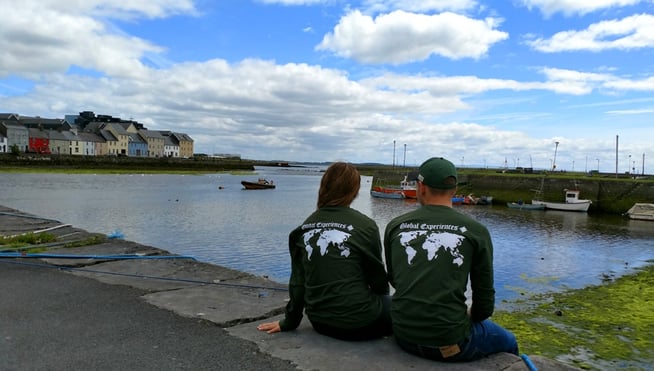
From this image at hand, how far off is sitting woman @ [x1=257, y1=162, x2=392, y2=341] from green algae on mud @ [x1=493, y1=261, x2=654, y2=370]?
570cm

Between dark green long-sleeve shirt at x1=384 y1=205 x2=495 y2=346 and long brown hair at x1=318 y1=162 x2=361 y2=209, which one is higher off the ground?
long brown hair at x1=318 y1=162 x2=361 y2=209

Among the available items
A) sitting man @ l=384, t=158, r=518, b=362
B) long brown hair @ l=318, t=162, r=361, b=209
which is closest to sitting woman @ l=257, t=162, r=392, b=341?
long brown hair @ l=318, t=162, r=361, b=209

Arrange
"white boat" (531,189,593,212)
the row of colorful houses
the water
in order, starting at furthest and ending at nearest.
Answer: the row of colorful houses < "white boat" (531,189,593,212) < the water

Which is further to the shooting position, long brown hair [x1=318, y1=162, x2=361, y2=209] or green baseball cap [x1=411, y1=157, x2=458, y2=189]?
long brown hair [x1=318, y1=162, x2=361, y2=209]

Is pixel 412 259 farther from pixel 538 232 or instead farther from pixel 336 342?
pixel 538 232

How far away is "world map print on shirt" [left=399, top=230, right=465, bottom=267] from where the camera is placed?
3633 mm

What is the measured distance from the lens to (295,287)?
4.45 m

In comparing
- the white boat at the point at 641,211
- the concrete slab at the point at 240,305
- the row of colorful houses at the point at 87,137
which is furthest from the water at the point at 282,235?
the row of colorful houses at the point at 87,137

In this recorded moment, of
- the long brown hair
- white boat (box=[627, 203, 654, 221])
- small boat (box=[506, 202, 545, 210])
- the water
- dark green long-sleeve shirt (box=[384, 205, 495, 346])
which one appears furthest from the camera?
small boat (box=[506, 202, 545, 210])

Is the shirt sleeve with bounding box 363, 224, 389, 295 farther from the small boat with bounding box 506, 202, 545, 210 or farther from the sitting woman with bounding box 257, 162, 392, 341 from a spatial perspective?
the small boat with bounding box 506, 202, 545, 210

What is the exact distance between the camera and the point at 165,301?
589cm

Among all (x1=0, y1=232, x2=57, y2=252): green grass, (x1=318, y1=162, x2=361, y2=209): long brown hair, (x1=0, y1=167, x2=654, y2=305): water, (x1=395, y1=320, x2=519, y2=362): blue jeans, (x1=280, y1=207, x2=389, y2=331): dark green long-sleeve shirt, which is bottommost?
(x1=0, y1=167, x2=654, y2=305): water

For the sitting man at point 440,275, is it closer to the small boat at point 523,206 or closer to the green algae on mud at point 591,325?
the green algae on mud at point 591,325

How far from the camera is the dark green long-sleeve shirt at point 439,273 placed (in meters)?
3.63
